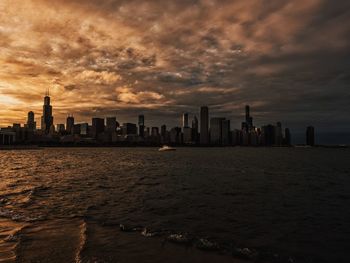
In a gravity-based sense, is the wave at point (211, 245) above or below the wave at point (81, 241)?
below

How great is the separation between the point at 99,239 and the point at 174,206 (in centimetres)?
1035

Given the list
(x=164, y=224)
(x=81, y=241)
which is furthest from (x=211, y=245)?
(x=81, y=241)

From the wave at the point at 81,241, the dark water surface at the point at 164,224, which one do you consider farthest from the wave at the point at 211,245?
the wave at the point at 81,241

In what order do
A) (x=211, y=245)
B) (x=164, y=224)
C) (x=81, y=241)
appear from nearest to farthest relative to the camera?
(x=211, y=245) < (x=81, y=241) < (x=164, y=224)

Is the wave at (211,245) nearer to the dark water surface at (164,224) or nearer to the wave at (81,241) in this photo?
the dark water surface at (164,224)

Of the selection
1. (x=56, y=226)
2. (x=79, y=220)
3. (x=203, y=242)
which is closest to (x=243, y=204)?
(x=203, y=242)

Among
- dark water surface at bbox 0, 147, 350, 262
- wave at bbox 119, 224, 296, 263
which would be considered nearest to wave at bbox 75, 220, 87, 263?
dark water surface at bbox 0, 147, 350, 262

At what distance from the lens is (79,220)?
18984mm

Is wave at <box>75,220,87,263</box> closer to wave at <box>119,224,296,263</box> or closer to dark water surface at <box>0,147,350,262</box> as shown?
dark water surface at <box>0,147,350,262</box>

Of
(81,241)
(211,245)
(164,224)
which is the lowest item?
(164,224)

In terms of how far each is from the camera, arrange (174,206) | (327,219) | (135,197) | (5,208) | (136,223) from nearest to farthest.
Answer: (136,223) < (327,219) < (5,208) < (174,206) < (135,197)

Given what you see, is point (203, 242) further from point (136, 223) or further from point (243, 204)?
point (243, 204)

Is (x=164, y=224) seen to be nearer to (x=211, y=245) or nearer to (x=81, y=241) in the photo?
(x=211, y=245)

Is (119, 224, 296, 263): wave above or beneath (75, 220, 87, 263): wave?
beneath
